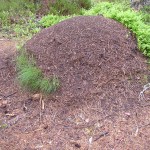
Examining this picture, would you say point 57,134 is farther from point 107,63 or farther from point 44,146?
point 107,63

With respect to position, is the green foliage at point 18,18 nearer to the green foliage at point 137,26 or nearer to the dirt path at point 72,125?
the green foliage at point 137,26

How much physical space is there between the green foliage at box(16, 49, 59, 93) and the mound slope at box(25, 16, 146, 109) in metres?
0.09

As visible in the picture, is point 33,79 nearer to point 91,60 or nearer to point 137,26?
point 91,60

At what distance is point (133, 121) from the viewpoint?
3.85m

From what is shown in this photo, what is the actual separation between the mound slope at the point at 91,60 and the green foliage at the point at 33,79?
91mm

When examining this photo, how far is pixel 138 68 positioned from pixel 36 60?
5.09ft

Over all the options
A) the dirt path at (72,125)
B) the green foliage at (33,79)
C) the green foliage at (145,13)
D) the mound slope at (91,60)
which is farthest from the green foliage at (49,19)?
the dirt path at (72,125)

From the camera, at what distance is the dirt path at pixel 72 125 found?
11.8 ft

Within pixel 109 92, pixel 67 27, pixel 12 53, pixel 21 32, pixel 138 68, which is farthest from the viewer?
pixel 21 32

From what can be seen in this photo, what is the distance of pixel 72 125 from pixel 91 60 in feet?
3.54

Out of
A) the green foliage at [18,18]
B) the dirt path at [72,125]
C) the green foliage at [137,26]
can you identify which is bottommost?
the dirt path at [72,125]

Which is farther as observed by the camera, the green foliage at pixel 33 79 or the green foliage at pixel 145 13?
the green foliage at pixel 145 13

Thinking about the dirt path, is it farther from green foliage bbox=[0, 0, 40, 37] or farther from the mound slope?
green foliage bbox=[0, 0, 40, 37]

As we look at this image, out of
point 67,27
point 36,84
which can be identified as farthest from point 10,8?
point 36,84
